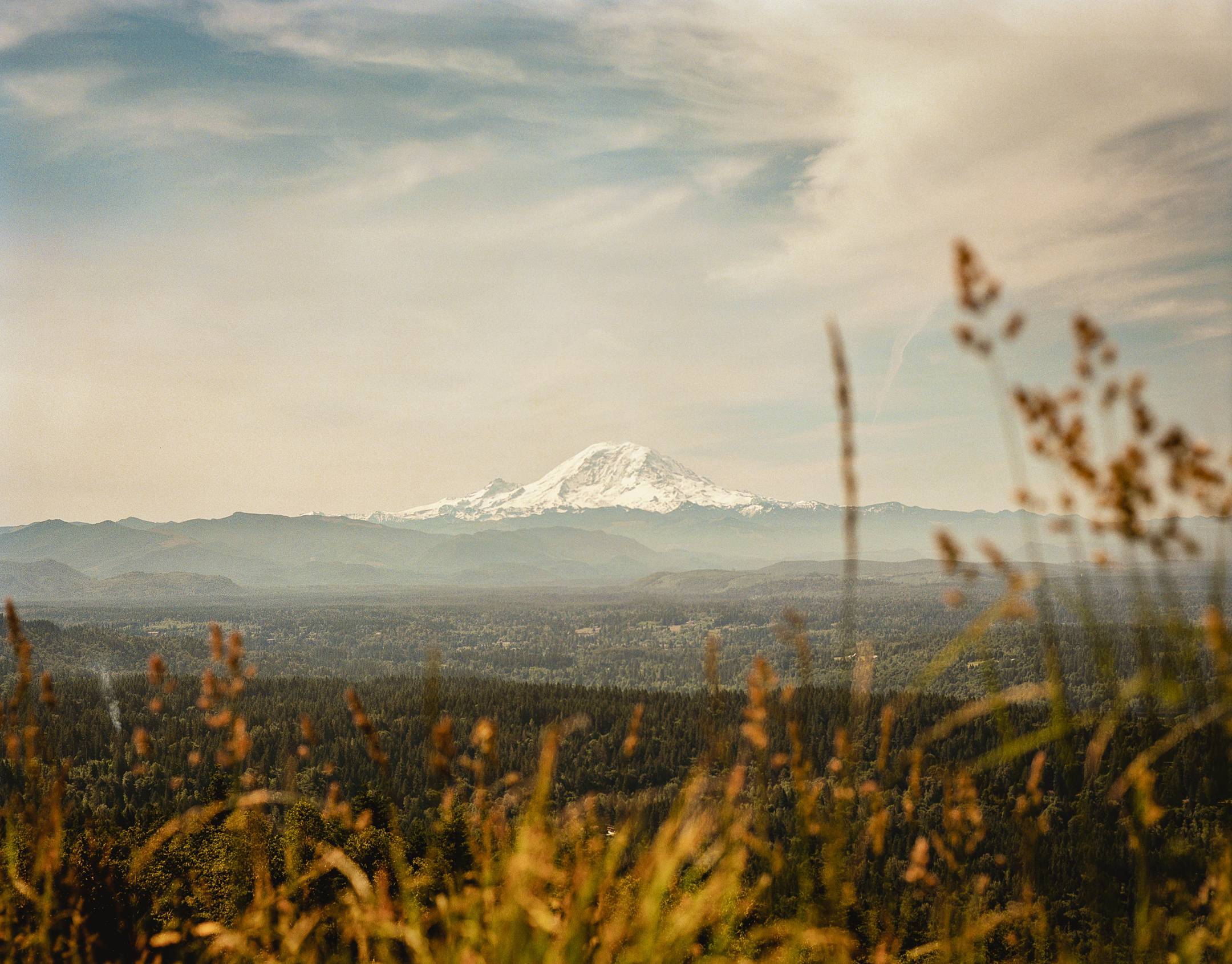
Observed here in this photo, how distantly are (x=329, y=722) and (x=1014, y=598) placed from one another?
155m

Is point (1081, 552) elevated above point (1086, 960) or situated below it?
above

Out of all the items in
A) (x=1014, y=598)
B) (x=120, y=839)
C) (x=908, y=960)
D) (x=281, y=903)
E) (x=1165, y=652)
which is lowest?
(x=120, y=839)

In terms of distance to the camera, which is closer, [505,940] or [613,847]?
[505,940]

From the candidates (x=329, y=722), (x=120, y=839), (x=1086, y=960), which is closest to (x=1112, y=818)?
(x=120, y=839)

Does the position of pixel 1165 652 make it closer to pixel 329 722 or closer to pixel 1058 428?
pixel 1058 428

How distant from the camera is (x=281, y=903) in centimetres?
373

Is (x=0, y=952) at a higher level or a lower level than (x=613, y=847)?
lower

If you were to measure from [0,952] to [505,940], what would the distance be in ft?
10.6

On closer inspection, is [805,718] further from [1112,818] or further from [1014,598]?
[1112,818]

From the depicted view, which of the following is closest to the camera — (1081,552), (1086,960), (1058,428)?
(1058,428)

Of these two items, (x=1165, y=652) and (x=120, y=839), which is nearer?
(x=1165, y=652)

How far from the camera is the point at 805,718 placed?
3.51 meters

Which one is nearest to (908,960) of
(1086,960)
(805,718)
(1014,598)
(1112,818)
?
(1086,960)

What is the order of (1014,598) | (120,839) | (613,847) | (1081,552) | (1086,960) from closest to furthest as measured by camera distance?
(1014,598) < (1081,552) < (613,847) < (1086,960) < (120,839)
